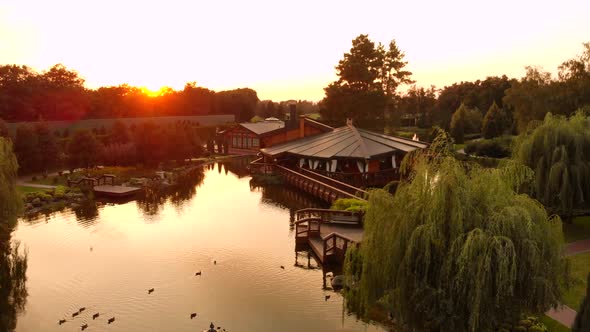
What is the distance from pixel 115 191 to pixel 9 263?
20.5m

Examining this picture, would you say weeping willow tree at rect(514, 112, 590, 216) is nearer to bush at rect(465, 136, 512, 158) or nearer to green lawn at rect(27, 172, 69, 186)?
bush at rect(465, 136, 512, 158)

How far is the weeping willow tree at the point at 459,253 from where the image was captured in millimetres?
11445

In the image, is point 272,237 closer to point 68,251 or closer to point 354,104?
point 68,251

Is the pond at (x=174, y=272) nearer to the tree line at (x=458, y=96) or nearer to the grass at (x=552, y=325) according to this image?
the grass at (x=552, y=325)

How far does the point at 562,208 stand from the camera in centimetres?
2308

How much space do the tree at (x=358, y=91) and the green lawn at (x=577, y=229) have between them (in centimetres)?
3960

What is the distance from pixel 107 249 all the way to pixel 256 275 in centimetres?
879

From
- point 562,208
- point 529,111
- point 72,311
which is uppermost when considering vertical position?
point 529,111

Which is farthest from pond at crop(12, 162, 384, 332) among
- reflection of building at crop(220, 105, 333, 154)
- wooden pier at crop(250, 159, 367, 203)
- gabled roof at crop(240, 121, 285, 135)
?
gabled roof at crop(240, 121, 285, 135)

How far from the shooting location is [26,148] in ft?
142

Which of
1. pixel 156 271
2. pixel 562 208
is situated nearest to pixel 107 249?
pixel 156 271

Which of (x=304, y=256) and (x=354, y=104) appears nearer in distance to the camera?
(x=304, y=256)

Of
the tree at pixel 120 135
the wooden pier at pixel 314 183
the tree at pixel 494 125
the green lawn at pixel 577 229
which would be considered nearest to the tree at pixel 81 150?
the tree at pixel 120 135

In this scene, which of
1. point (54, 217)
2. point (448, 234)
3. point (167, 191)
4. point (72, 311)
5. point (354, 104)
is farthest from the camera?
point (354, 104)
